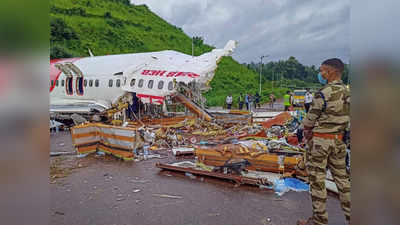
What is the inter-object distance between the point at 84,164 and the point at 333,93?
6512 millimetres

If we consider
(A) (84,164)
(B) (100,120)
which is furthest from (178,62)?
(A) (84,164)

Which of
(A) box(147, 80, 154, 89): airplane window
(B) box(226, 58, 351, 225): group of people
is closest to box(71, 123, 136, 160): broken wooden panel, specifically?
(B) box(226, 58, 351, 225): group of people

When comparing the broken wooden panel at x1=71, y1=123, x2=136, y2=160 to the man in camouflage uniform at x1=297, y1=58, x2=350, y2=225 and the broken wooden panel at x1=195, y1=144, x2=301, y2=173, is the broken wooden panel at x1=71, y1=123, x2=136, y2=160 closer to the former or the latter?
the broken wooden panel at x1=195, y1=144, x2=301, y2=173

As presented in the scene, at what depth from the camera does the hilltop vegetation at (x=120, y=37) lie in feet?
121

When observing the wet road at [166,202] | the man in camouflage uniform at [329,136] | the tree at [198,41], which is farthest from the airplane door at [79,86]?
the tree at [198,41]

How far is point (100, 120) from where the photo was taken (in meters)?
12.4

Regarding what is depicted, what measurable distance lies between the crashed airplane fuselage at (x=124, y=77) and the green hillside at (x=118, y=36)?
1438cm

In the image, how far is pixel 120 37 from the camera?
4225cm

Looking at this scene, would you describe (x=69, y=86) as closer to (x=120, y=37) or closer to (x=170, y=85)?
(x=170, y=85)

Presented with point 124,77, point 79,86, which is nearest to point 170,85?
point 124,77

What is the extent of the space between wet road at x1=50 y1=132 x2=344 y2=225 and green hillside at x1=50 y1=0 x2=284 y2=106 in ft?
77.3

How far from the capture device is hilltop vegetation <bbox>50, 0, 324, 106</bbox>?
3694 cm

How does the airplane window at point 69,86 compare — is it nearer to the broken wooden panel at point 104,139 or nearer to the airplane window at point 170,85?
the airplane window at point 170,85

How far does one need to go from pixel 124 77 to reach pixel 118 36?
100 feet
